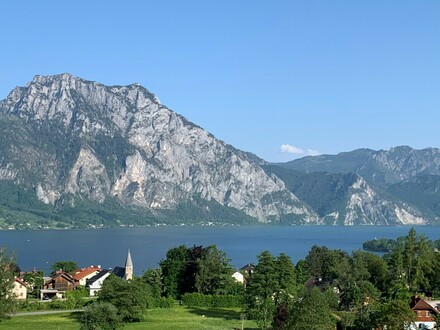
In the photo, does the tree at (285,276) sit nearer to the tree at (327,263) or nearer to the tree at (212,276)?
the tree at (327,263)

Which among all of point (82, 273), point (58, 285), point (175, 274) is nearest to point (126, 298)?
point (175, 274)

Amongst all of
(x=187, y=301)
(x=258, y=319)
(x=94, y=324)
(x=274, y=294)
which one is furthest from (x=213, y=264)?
(x=94, y=324)

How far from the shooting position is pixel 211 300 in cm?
8206

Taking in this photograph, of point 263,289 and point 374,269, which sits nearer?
point 263,289

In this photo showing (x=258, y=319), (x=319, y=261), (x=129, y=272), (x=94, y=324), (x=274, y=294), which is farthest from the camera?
(x=129, y=272)

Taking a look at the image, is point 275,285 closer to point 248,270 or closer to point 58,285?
point 58,285

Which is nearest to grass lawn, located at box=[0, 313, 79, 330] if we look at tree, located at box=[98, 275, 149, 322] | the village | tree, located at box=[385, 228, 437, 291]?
the village

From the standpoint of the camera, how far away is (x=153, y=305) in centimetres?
8062

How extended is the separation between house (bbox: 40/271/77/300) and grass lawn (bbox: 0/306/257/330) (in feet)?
80.9

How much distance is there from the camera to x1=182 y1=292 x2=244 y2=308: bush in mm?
81500

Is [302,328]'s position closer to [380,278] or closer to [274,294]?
[274,294]

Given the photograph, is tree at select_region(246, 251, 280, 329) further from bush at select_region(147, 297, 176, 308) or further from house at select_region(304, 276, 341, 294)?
bush at select_region(147, 297, 176, 308)

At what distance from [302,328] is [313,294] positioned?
324 centimetres

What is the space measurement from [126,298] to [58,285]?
35348mm
